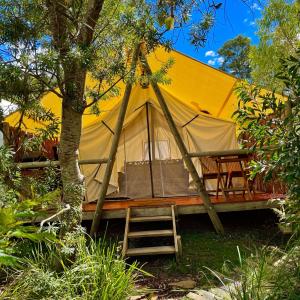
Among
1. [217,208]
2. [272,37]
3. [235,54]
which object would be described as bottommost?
[217,208]

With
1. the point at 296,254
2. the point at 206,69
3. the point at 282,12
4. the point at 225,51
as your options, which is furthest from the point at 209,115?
the point at 225,51

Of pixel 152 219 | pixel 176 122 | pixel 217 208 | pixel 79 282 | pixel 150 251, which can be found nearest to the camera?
pixel 79 282

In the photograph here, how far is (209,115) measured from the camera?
770 cm

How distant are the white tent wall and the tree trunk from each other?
13.5 ft

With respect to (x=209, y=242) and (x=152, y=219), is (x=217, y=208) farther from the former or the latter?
(x=152, y=219)

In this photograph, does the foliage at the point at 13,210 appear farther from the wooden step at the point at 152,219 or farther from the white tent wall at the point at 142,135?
the white tent wall at the point at 142,135

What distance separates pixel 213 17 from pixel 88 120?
16.7 feet

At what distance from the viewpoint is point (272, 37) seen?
1312 cm

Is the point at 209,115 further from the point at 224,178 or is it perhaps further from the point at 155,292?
the point at 155,292

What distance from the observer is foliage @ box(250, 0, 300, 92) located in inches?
496

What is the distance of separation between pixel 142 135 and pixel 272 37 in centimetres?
737

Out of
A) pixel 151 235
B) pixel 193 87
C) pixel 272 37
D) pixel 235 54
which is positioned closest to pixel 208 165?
pixel 193 87

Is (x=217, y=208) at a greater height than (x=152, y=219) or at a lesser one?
greater

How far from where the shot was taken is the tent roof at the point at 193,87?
747cm
